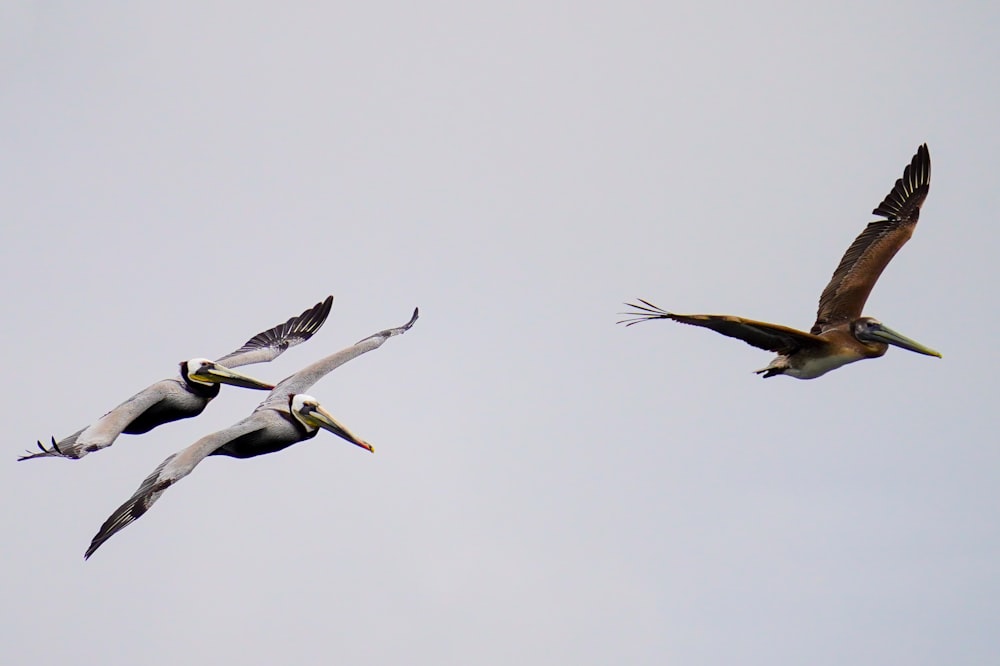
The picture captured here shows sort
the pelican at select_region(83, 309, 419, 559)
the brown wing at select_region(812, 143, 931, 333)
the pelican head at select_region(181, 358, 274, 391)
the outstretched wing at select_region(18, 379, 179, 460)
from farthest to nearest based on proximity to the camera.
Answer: the pelican head at select_region(181, 358, 274, 391) → the brown wing at select_region(812, 143, 931, 333) → the outstretched wing at select_region(18, 379, 179, 460) → the pelican at select_region(83, 309, 419, 559)

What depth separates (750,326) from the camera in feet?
55.0

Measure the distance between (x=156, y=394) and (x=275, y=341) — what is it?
348cm

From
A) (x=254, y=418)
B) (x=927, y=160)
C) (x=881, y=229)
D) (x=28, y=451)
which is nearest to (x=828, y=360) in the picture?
(x=881, y=229)

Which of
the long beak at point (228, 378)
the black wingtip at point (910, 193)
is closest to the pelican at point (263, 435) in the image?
the long beak at point (228, 378)

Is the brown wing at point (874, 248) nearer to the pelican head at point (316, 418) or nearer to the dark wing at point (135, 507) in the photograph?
the pelican head at point (316, 418)

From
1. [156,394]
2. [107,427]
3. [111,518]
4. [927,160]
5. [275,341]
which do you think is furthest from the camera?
[275,341]

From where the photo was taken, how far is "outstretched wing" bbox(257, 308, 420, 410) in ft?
63.8

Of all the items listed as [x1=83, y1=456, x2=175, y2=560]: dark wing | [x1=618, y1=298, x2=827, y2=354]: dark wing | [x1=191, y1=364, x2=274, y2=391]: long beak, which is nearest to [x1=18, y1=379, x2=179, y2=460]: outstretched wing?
[x1=191, y1=364, x2=274, y2=391]: long beak

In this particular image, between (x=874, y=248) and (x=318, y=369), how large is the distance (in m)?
7.09

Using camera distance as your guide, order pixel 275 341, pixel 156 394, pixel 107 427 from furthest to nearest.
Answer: pixel 275 341 < pixel 156 394 < pixel 107 427

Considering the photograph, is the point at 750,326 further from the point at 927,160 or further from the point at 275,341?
the point at 275,341

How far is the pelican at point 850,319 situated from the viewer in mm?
17094

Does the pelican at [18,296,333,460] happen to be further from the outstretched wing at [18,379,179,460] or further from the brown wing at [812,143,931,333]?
the brown wing at [812,143,931,333]

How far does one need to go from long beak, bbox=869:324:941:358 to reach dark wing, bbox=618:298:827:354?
126cm
